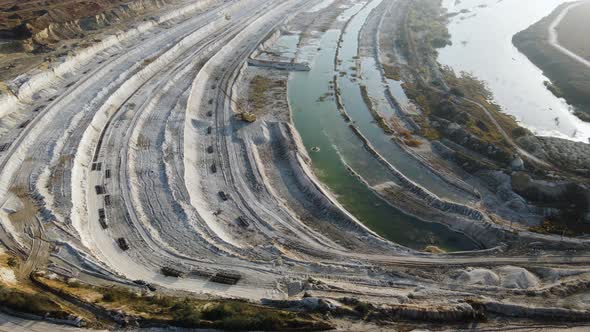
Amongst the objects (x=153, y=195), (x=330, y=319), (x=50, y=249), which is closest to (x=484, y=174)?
(x=330, y=319)

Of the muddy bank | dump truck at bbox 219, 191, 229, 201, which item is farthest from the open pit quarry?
the muddy bank

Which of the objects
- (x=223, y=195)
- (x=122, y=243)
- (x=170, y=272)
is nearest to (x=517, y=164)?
(x=223, y=195)

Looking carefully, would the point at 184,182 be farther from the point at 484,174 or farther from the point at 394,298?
the point at 484,174

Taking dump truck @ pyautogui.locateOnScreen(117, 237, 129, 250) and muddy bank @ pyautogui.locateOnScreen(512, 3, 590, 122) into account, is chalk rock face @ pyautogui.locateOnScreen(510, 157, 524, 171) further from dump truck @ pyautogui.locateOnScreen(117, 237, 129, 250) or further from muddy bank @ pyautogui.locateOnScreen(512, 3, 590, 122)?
dump truck @ pyautogui.locateOnScreen(117, 237, 129, 250)

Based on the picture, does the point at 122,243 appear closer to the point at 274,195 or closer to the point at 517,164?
the point at 274,195

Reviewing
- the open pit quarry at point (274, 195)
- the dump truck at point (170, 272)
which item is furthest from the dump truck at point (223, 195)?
the dump truck at point (170, 272)

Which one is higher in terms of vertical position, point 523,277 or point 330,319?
point 330,319
